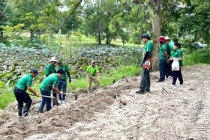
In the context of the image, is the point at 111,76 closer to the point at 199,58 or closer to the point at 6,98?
the point at 199,58

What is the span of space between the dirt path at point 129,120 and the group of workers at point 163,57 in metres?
0.42

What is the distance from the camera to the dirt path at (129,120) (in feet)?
18.5

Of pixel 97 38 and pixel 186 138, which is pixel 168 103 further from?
pixel 97 38

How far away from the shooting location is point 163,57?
11.2m

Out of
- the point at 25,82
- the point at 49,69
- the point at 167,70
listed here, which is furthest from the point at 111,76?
the point at 25,82

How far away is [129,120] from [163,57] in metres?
5.20

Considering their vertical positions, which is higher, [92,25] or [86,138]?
[92,25]

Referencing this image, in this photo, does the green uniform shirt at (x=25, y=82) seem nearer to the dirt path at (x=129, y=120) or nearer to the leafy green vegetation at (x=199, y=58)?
the dirt path at (x=129, y=120)

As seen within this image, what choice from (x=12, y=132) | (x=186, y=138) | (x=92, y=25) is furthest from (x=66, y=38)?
(x=92, y=25)

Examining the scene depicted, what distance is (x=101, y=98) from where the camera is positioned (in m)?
8.62

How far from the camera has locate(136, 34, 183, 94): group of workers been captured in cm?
842

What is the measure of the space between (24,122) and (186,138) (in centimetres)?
377

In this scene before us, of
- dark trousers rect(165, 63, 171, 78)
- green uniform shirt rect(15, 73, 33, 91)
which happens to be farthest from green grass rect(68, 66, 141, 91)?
green uniform shirt rect(15, 73, 33, 91)

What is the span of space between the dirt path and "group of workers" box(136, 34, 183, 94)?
0.42 m
